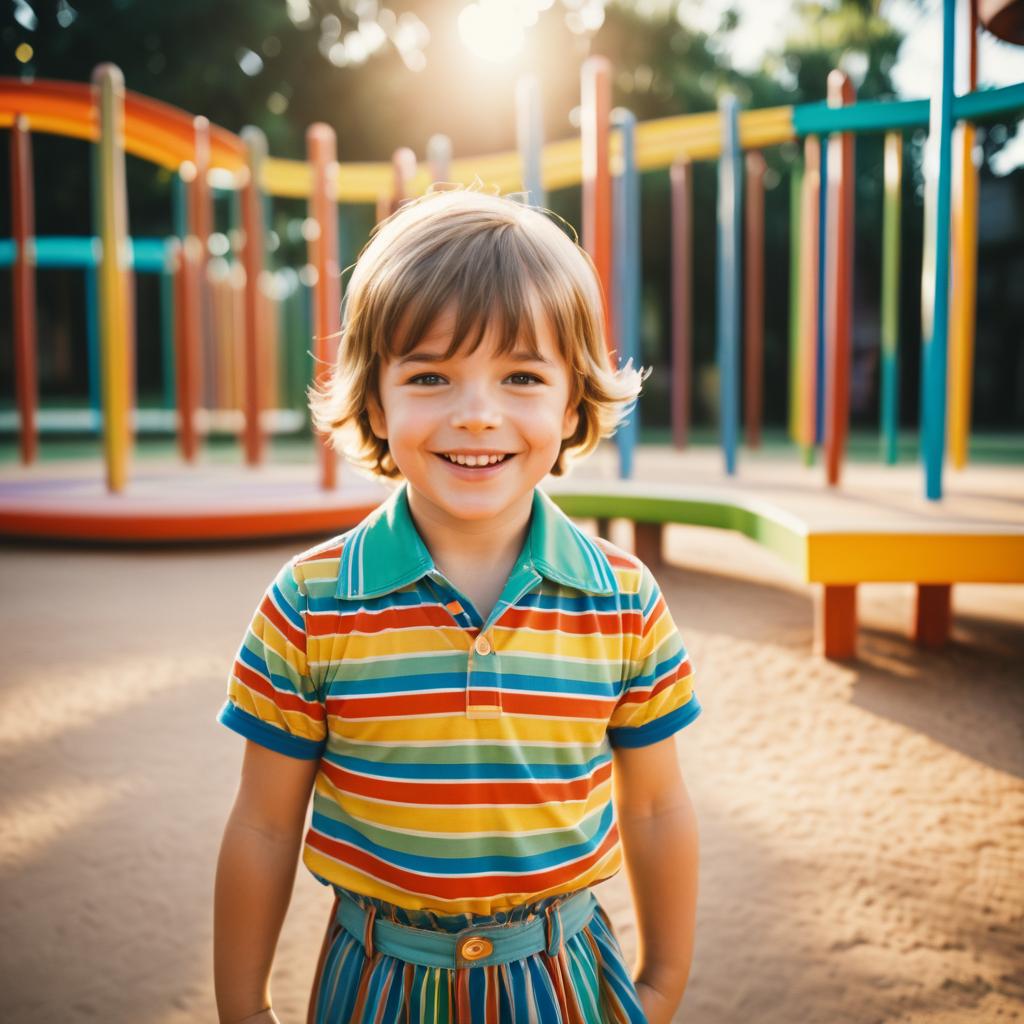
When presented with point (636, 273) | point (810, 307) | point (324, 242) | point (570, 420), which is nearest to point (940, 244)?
point (810, 307)

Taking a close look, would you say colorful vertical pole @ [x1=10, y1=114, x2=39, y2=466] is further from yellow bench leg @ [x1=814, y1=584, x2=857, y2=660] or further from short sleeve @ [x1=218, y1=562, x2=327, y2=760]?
short sleeve @ [x1=218, y1=562, x2=327, y2=760]

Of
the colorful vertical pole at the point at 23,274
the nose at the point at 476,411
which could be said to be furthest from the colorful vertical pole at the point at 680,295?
the nose at the point at 476,411

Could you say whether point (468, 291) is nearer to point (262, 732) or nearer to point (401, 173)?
point (262, 732)

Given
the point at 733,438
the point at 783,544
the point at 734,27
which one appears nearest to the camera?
the point at 783,544

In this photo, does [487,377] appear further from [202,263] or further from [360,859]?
[202,263]

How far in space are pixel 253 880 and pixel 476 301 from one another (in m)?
0.64

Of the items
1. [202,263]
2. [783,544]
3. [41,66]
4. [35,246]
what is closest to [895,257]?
[783,544]

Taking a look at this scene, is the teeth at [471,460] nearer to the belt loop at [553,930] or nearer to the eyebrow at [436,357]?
the eyebrow at [436,357]

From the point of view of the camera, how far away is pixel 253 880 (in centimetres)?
99

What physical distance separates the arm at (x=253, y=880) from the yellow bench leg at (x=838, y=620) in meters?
2.53

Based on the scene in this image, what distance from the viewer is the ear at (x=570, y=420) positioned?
118 cm

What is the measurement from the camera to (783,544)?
3266mm

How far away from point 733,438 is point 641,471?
2.38ft

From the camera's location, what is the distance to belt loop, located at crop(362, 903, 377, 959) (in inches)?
38.0
